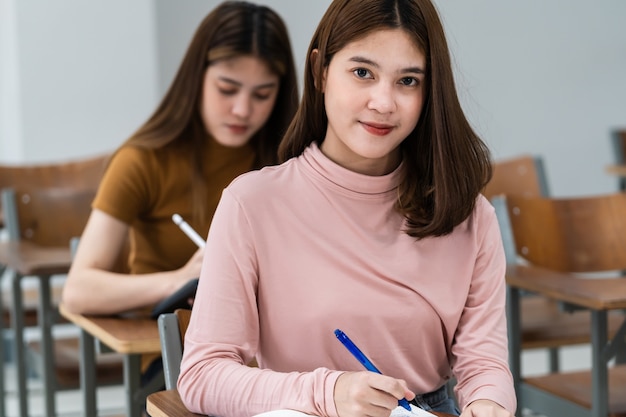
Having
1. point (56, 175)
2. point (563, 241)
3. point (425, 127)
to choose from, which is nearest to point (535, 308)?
point (563, 241)

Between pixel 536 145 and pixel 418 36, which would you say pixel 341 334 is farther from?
pixel 536 145

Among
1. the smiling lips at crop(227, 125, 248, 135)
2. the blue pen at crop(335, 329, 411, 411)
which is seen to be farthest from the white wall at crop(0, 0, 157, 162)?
the blue pen at crop(335, 329, 411, 411)

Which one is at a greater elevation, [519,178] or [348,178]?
[348,178]

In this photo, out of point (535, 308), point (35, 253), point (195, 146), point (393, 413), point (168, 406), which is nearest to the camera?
point (393, 413)

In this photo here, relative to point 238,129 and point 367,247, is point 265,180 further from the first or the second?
point 238,129

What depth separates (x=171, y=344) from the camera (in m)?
1.59

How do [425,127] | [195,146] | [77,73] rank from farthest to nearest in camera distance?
1. [77,73]
2. [195,146]
3. [425,127]

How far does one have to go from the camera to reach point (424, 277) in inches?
60.9

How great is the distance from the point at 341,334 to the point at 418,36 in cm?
42

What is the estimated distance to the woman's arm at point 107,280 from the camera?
2.22 metres

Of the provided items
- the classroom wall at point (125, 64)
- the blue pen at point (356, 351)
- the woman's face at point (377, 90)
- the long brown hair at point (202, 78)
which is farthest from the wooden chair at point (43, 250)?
the blue pen at point (356, 351)

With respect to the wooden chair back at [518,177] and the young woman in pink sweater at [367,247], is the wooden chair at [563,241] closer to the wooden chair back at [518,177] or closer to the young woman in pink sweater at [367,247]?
the wooden chair back at [518,177]

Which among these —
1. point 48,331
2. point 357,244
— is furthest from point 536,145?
point 357,244

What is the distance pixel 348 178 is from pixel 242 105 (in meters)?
0.86
